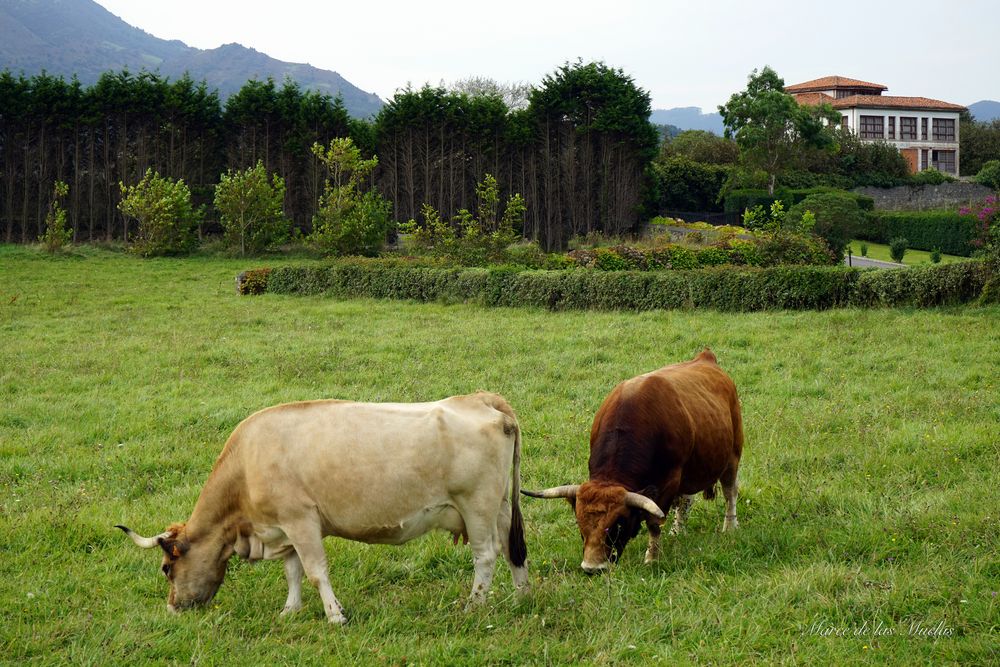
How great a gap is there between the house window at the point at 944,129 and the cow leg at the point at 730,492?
3484 inches

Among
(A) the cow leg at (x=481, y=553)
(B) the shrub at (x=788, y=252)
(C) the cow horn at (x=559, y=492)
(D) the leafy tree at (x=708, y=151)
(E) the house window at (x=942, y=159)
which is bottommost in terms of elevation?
(A) the cow leg at (x=481, y=553)

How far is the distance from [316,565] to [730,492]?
364 cm

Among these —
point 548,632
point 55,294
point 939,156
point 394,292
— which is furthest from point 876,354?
point 939,156

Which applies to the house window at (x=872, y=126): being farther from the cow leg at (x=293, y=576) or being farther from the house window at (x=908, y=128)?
the cow leg at (x=293, y=576)

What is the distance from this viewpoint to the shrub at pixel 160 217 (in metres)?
35.5

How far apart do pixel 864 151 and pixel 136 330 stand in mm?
57988

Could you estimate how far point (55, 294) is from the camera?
2384 centimetres

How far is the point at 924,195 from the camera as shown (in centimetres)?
5894

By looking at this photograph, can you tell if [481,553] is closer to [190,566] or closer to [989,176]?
[190,566]

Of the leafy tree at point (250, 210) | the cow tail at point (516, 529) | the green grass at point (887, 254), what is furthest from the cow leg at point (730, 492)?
the green grass at point (887, 254)

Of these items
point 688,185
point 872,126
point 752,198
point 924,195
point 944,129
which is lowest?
point 752,198

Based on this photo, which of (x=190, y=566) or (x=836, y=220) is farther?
(x=836, y=220)

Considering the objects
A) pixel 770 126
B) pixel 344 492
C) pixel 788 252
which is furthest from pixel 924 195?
pixel 344 492

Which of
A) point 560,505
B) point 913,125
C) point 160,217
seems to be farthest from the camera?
point 913,125
